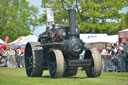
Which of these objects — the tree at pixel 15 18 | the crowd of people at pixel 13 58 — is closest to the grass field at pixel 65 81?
the crowd of people at pixel 13 58

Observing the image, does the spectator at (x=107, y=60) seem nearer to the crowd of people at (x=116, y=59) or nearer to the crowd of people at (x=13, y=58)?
the crowd of people at (x=116, y=59)

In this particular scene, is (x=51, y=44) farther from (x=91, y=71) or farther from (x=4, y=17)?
(x=4, y=17)

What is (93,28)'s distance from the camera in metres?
46.7

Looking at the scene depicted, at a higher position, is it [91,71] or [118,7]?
[118,7]

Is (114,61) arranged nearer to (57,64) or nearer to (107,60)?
(107,60)

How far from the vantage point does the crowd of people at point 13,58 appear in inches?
1153

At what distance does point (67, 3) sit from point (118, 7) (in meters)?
6.73

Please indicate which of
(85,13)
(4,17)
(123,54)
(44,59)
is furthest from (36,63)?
(4,17)

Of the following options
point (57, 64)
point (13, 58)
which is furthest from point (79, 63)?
point (13, 58)

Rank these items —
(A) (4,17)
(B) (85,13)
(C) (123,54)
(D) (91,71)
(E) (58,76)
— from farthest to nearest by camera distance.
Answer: (A) (4,17)
(B) (85,13)
(C) (123,54)
(D) (91,71)
(E) (58,76)

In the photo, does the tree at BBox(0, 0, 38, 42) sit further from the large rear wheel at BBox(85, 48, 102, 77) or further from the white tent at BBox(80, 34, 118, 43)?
the large rear wheel at BBox(85, 48, 102, 77)

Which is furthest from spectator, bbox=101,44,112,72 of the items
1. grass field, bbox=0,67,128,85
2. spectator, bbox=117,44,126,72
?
grass field, bbox=0,67,128,85

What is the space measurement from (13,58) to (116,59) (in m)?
11.8

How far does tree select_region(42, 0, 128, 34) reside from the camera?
46.7 m
